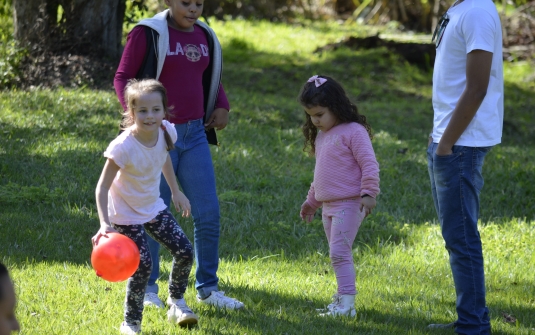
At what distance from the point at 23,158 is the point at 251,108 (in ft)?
11.8

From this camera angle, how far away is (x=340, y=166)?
451 centimetres

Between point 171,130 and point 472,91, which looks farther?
point 171,130

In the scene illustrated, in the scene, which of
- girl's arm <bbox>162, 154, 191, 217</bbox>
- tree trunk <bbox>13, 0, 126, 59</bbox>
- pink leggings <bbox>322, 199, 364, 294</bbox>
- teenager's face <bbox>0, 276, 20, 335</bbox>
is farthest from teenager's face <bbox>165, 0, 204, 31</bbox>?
tree trunk <bbox>13, 0, 126, 59</bbox>

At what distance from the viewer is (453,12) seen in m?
3.94

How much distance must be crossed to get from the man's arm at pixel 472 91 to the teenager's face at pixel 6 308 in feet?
8.10

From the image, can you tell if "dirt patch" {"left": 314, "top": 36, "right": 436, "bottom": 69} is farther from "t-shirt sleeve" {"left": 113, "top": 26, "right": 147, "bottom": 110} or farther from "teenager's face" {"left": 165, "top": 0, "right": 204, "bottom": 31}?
"t-shirt sleeve" {"left": 113, "top": 26, "right": 147, "bottom": 110}

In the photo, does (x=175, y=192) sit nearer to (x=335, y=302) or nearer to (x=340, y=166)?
(x=340, y=166)

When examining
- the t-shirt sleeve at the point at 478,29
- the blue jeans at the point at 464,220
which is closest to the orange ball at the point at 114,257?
the blue jeans at the point at 464,220

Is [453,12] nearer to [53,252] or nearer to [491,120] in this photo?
[491,120]

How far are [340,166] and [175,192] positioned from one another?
1.04m

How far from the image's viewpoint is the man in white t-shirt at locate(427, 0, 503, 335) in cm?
380

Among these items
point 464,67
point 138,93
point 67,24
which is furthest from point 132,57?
point 67,24

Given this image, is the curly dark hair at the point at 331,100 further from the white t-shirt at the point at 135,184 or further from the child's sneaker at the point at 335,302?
the child's sneaker at the point at 335,302

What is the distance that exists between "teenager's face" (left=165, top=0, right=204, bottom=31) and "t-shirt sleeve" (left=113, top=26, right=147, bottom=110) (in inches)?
9.0
